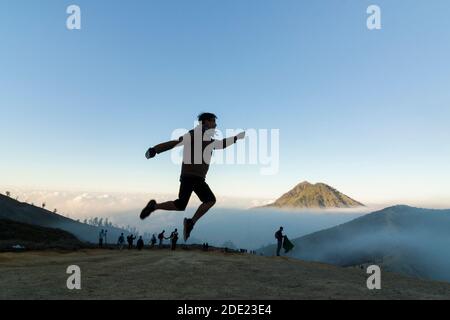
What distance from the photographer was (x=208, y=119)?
7281 millimetres

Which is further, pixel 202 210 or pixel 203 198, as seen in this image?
pixel 202 210

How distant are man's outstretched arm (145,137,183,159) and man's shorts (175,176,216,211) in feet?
2.14

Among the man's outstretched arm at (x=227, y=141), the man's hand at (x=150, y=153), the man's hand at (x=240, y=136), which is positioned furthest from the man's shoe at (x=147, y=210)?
the man's hand at (x=240, y=136)

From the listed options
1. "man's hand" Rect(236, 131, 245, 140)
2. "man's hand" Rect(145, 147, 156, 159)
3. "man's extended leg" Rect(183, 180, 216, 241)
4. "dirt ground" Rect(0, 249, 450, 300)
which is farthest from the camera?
"man's hand" Rect(236, 131, 245, 140)

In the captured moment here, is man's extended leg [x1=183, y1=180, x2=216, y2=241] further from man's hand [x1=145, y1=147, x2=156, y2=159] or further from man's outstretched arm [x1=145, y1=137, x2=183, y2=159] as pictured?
man's hand [x1=145, y1=147, x2=156, y2=159]

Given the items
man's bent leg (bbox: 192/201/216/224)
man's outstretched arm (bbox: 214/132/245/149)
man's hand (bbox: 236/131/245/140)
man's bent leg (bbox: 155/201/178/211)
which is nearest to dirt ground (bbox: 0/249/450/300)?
man's bent leg (bbox: 192/201/216/224)

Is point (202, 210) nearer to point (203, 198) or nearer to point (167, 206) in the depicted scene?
point (203, 198)

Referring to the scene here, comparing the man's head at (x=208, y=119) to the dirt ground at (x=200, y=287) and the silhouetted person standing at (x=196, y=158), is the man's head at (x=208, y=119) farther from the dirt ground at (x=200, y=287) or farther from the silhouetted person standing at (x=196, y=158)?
the dirt ground at (x=200, y=287)

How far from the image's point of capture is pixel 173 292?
652cm

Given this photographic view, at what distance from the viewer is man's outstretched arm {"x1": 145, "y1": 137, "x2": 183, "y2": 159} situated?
6.86 metres

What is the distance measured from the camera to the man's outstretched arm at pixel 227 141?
7369 mm

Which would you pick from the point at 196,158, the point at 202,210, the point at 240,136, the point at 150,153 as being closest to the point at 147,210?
the point at 202,210

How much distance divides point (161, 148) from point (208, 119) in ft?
3.48

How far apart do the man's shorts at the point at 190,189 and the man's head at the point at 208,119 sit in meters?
1.01
